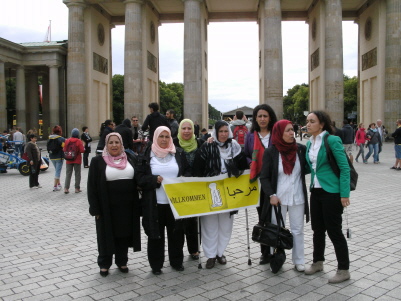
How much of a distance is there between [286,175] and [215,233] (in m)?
1.26

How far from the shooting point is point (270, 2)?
32906 mm

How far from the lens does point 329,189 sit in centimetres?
495

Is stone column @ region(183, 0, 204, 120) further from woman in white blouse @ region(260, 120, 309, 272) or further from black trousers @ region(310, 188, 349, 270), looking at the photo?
black trousers @ region(310, 188, 349, 270)

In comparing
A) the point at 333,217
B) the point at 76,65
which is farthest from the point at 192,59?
the point at 333,217

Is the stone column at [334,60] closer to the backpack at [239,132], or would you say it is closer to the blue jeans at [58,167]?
the backpack at [239,132]

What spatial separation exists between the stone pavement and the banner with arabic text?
2.58 ft

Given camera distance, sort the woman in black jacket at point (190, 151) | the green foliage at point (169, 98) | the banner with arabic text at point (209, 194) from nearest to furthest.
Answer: the banner with arabic text at point (209, 194) < the woman in black jacket at point (190, 151) < the green foliage at point (169, 98)

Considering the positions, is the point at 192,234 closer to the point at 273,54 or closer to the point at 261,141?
the point at 261,141

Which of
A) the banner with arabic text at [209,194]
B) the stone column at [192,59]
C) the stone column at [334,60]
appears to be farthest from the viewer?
the stone column at [192,59]

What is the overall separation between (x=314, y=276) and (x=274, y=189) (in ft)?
3.77

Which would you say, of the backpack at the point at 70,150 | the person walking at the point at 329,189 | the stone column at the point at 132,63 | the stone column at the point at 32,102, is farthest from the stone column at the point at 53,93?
the person walking at the point at 329,189

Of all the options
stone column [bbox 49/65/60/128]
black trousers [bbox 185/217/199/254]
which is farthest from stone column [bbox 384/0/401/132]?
black trousers [bbox 185/217/199/254]

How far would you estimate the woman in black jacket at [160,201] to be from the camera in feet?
17.6

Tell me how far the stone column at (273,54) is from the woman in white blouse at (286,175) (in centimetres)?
2796
